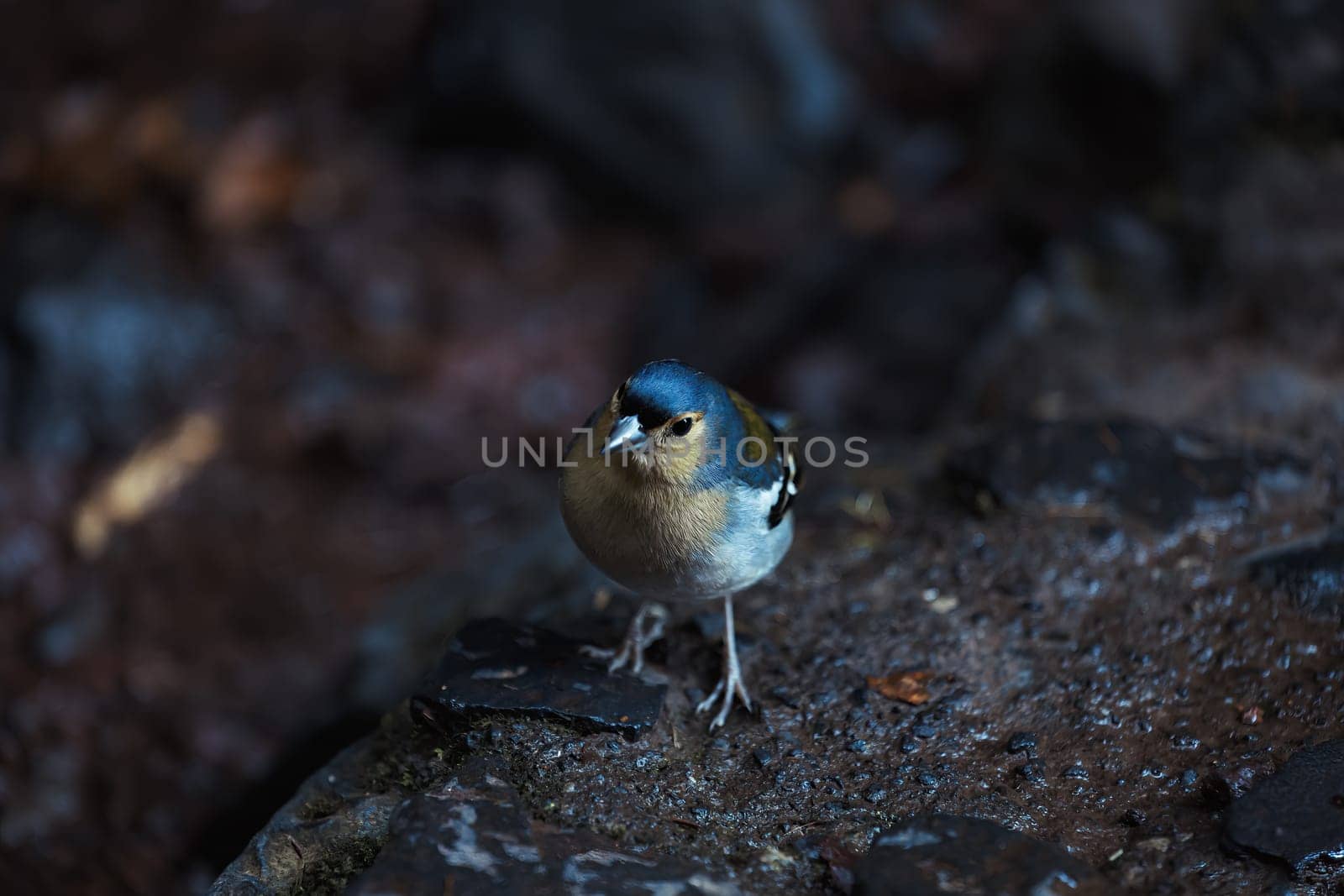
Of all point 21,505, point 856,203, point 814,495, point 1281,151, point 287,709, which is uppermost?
point 1281,151

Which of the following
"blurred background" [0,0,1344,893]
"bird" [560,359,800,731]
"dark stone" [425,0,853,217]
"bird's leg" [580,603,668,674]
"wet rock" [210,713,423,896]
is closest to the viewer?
"wet rock" [210,713,423,896]

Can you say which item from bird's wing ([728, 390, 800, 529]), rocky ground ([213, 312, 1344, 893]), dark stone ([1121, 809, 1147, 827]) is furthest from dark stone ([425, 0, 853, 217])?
dark stone ([1121, 809, 1147, 827])

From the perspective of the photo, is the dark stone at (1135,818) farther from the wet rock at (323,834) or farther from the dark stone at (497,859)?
the wet rock at (323,834)

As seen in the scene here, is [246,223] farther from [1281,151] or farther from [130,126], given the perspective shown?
[1281,151]

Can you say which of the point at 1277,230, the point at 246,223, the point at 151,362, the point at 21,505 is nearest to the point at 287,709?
the point at 21,505

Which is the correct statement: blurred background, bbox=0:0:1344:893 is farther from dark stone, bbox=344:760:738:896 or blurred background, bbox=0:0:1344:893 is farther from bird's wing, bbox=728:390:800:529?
dark stone, bbox=344:760:738:896

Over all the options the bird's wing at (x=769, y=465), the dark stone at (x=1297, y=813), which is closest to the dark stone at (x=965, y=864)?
the dark stone at (x=1297, y=813)

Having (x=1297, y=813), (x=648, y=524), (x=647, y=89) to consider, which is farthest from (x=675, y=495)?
(x=647, y=89)
